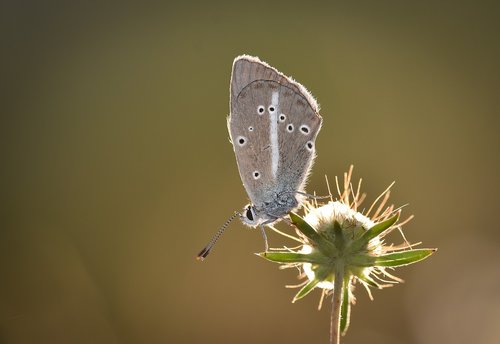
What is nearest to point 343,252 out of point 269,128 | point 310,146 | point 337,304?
point 337,304

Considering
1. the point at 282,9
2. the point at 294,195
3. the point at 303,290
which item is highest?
the point at 282,9

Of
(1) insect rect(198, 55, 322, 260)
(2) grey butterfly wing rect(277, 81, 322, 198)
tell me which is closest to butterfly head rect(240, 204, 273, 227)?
(1) insect rect(198, 55, 322, 260)

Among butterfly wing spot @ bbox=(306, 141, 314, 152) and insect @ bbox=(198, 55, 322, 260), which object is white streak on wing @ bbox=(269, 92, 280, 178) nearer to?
insect @ bbox=(198, 55, 322, 260)

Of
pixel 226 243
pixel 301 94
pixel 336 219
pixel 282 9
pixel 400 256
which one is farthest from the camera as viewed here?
pixel 282 9

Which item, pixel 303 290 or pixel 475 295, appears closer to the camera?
pixel 303 290

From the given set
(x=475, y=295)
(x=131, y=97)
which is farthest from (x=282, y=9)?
(x=475, y=295)

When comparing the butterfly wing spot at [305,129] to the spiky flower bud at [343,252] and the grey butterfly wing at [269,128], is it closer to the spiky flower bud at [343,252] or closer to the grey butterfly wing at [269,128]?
the grey butterfly wing at [269,128]

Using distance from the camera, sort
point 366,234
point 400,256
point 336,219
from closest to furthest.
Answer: point 400,256 < point 366,234 < point 336,219

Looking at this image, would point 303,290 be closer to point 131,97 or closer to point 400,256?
point 400,256
